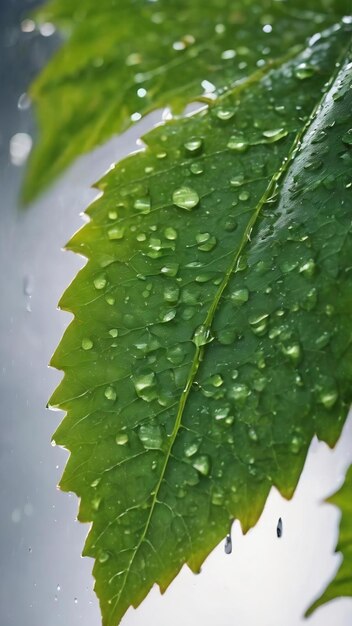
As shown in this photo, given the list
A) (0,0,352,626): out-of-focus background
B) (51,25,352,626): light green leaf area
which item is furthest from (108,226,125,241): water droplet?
(0,0,352,626): out-of-focus background

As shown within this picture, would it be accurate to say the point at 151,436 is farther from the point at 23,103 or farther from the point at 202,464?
the point at 23,103

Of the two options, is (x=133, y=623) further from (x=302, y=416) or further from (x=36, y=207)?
(x=36, y=207)

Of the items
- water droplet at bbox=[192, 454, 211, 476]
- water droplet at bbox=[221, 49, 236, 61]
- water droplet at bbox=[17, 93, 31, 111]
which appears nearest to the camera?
water droplet at bbox=[192, 454, 211, 476]

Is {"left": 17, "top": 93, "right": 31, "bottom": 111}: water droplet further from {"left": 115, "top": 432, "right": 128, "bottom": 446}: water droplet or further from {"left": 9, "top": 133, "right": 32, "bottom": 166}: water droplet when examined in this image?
{"left": 115, "top": 432, "right": 128, "bottom": 446}: water droplet

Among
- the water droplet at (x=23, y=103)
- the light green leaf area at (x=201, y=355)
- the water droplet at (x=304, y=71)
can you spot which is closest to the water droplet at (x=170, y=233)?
the light green leaf area at (x=201, y=355)

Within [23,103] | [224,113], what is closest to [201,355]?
[224,113]

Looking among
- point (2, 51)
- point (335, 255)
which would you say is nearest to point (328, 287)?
point (335, 255)

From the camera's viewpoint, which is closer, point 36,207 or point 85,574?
point 85,574
